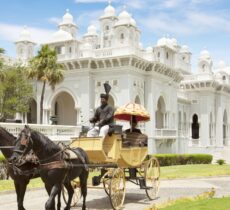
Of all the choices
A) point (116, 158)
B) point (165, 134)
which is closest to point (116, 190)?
point (116, 158)

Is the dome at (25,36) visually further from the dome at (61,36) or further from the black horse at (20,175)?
the black horse at (20,175)

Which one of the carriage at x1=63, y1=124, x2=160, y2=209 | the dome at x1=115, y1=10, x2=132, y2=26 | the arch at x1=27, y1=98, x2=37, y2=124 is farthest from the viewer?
the arch at x1=27, y1=98, x2=37, y2=124

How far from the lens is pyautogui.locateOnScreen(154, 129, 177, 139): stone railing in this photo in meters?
39.2

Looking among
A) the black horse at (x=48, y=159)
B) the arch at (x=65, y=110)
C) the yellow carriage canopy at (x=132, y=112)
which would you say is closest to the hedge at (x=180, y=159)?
the arch at (x=65, y=110)

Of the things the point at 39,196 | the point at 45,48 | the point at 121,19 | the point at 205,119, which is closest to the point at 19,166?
the point at 39,196

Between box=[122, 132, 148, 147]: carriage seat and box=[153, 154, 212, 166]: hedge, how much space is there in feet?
67.0

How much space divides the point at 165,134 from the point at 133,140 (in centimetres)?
2769

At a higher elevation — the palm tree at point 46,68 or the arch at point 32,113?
the palm tree at point 46,68

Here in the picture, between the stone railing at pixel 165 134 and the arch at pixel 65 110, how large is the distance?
850cm

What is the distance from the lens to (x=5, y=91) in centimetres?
3719

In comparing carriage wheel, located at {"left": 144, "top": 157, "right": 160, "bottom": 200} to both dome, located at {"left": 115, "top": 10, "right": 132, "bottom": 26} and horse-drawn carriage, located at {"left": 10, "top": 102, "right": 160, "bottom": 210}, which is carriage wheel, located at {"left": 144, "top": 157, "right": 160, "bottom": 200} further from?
dome, located at {"left": 115, "top": 10, "right": 132, "bottom": 26}

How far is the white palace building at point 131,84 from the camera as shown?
119 ft

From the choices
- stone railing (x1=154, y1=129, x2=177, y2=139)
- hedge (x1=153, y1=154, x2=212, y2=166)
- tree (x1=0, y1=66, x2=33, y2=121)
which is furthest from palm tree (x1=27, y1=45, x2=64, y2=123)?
stone railing (x1=154, y1=129, x2=177, y2=139)

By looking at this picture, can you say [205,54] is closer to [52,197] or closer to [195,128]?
[195,128]
